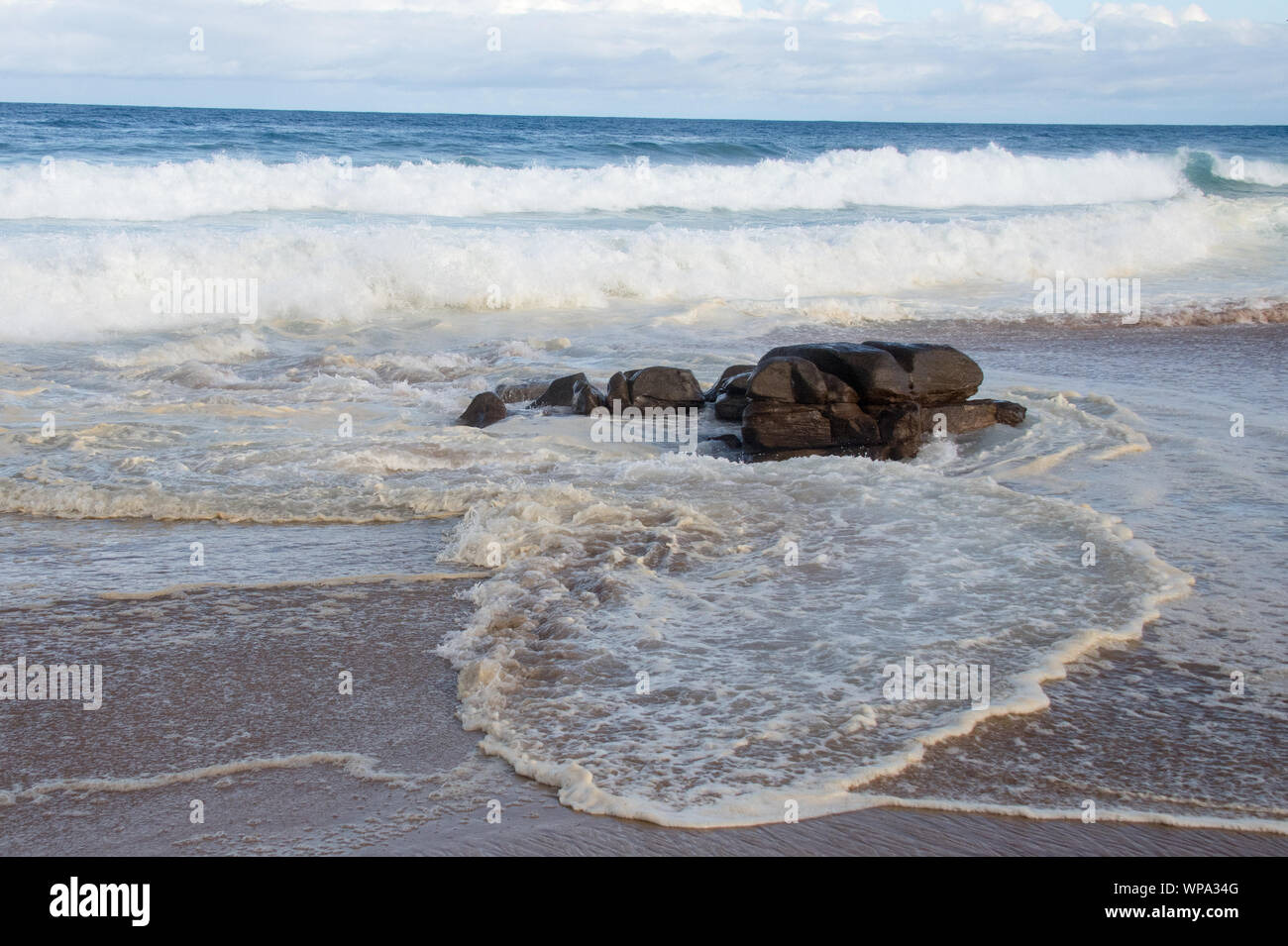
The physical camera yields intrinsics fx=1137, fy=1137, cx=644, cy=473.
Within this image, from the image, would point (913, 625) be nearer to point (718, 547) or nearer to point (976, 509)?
point (718, 547)

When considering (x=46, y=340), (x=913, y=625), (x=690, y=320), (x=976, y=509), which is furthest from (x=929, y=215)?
(x=913, y=625)

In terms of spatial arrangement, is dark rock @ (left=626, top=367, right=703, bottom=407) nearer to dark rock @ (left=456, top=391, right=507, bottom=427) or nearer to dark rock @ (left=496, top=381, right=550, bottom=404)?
dark rock @ (left=496, top=381, right=550, bottom=404)

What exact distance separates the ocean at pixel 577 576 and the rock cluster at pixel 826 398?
0.93 feet

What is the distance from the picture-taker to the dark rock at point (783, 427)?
7.81 m

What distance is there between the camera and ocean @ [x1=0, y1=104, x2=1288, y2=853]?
3477 millimetres

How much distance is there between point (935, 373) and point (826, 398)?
0.96 metres

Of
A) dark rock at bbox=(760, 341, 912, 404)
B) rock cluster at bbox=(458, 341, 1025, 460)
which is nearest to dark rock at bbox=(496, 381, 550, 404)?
rock cluster at bbox=(458, 341, 1025, 460)

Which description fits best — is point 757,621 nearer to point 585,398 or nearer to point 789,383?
point 789,383

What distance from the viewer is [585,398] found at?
8883 mm

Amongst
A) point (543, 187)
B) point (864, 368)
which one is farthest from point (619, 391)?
point (543, 187)

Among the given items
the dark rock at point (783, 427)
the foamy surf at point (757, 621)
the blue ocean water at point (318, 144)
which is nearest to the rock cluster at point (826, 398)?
the dark rock at point (783, 427)

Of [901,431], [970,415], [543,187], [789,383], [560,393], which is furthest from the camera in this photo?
A: [543,187]

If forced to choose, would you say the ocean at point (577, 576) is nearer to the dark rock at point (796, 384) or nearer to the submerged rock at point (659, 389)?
the submerged rock at point (659, 389)

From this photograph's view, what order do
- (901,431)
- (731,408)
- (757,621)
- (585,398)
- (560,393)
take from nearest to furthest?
(757,621)
(901,431)
(731,408)
(585,398)
(560,393)
